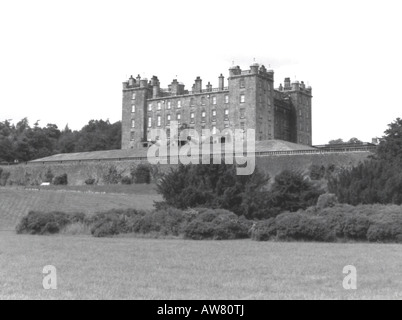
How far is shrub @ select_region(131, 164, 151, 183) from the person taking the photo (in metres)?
63.6

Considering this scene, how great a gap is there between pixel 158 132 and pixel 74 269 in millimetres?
74493

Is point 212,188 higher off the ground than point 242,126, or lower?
lower

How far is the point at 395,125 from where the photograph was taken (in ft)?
159

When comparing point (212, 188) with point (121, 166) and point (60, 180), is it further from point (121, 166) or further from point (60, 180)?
point (121, 166)

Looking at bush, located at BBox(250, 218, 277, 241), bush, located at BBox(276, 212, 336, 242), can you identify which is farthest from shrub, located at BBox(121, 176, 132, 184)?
bush, located at BBox(276, 212, 336, 242)

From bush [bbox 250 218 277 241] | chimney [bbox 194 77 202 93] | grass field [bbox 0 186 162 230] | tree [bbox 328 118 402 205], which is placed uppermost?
chimney [bbox 194 77 202 93]

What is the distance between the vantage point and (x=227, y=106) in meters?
81.2

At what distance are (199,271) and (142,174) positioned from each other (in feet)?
172

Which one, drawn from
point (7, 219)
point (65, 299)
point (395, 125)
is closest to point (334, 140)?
point (395, 125)

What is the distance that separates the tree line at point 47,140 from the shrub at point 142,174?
1021 inches

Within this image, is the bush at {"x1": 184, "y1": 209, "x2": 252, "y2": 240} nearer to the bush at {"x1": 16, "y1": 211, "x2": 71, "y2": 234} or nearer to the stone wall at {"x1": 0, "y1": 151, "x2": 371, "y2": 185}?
the bush at {"x1": 16, "y1": 211, "x2": 71, "y2": 234}

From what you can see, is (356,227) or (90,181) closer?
(356,227)

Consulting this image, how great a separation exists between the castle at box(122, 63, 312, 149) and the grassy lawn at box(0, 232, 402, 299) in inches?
2470

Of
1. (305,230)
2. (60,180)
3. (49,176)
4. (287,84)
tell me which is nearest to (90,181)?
(60,180)
